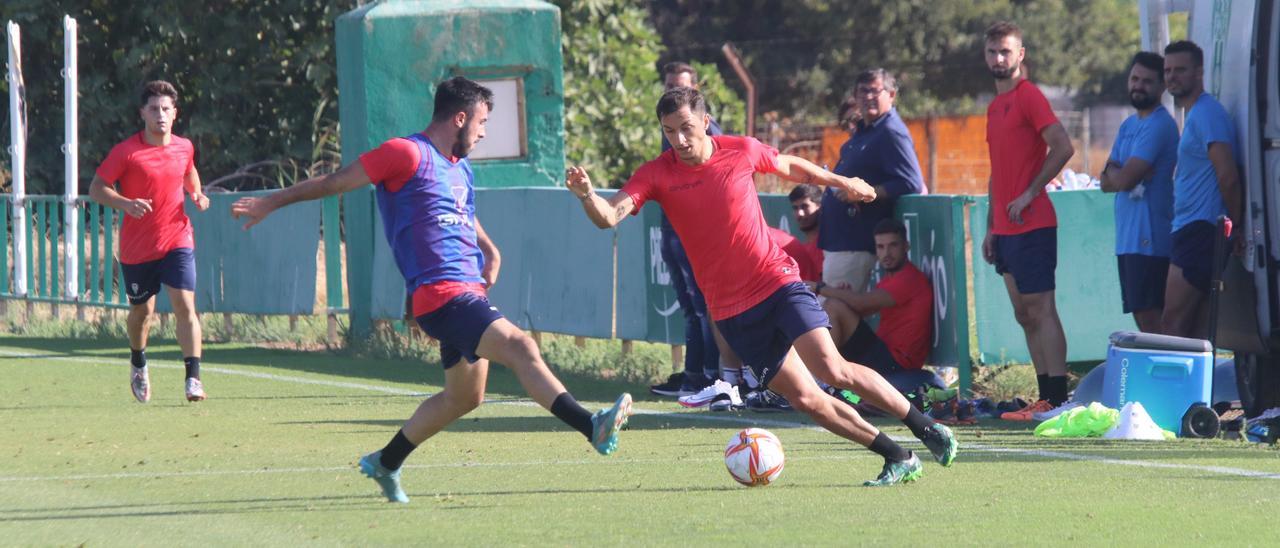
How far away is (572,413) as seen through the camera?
7289 mm

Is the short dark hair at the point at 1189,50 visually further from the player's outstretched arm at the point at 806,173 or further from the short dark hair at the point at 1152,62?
the player's outstretched arm at the point at 806,173

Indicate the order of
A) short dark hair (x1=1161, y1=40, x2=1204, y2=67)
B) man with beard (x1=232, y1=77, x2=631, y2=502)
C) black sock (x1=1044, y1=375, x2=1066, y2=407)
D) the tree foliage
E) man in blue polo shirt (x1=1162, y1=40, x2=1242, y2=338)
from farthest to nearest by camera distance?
1. the tree foliage
2. black sock (x1=1044, y1=375, x2=1066, y2=407)
3. short dark hair (x1=1161, y1=40, x2=1204, y2=67)
4. man in blue polo shirt (x1=1162, y1=40, x2=1242, y2=338)
5. man with beard (x1=232, y1=77, x2=631, y2=502)

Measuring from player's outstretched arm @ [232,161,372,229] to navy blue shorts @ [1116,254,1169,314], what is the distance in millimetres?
4781

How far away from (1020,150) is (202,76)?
647 inches

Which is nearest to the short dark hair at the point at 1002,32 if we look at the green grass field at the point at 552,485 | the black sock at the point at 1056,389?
the black sock at the point at 1056,389

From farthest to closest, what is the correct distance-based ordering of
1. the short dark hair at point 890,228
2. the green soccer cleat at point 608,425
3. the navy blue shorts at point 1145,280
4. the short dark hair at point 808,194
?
1. the short dark hair at point 808,194
2. the short dark hair at point 890,228
3. the navy blue shorts at point 1145,280
4. the green soccer cleat at point 608,425

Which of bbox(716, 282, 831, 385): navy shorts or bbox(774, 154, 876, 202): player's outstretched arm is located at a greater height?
bbox(774, 154, 876, 202): player's outstretched arm

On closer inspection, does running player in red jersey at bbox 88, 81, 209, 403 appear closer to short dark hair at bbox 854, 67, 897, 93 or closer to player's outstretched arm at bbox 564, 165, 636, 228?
short dark hair at bbox 854, 67, 897, 93

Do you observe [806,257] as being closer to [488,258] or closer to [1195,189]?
[1195,189]

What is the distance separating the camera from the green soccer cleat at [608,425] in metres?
7.11

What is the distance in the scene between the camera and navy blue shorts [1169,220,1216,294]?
32.3 ft

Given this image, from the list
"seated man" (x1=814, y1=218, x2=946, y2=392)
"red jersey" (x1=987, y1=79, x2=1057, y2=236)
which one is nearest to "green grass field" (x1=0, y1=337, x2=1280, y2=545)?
"seated man" (x1=814, y1=218, x2=946, y2=392)

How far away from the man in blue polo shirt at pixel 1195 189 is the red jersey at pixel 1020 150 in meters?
0.71

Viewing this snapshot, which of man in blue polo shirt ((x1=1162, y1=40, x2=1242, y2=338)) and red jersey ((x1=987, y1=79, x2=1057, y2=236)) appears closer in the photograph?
man in blue polo shirt ((x1=1162, y1=40, x2=1242, y2=338))
